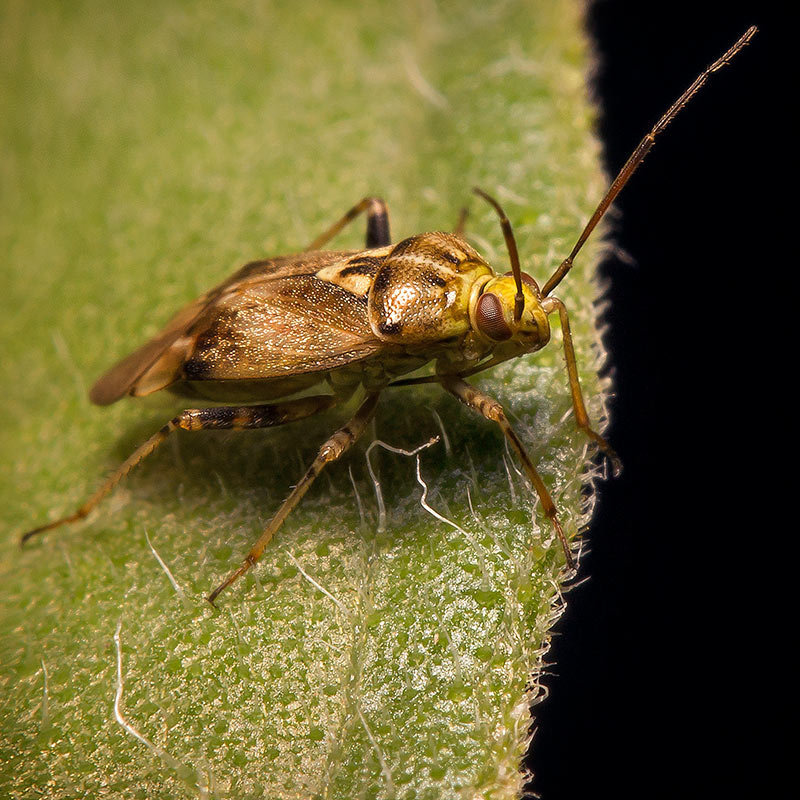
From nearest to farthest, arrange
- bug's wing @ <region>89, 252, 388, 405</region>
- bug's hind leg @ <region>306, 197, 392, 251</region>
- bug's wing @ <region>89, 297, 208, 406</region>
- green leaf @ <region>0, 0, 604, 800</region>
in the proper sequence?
green leaf @ <region>0, 0, 604, 800</region> → bug's wing @ <region>89, 252, 388, 405</region> → bug's wing @ <region>89, 297, 208, 406</region> → bug's hind leg @ <region>306, 197, 392, 251</region>

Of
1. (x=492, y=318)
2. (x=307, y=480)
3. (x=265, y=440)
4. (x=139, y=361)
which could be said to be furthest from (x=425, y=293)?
(x=139, y=361)

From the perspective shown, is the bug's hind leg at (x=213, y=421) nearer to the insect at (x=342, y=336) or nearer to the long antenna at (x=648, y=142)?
the insect at (x=342, y=336)

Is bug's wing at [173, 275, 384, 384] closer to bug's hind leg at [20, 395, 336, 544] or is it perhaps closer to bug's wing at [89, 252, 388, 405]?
Answer: bug's wing at [89, 252, 388, 405]

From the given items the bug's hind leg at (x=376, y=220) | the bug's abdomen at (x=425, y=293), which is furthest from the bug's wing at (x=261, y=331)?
the bug's hind leg at (x=376, y=220)

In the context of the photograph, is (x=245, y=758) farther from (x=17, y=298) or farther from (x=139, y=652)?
(x=17, y=298)

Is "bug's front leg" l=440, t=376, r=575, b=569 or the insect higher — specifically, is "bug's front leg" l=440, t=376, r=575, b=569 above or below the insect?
below

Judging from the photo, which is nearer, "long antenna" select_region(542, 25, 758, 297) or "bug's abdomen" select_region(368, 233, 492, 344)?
"long antenna" select_region(542, 25, 758, 297)

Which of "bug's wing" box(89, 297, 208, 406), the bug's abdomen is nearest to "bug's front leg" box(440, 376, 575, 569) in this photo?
the bug's abdomen

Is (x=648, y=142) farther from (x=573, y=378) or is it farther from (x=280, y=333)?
(x=280, y=333)
